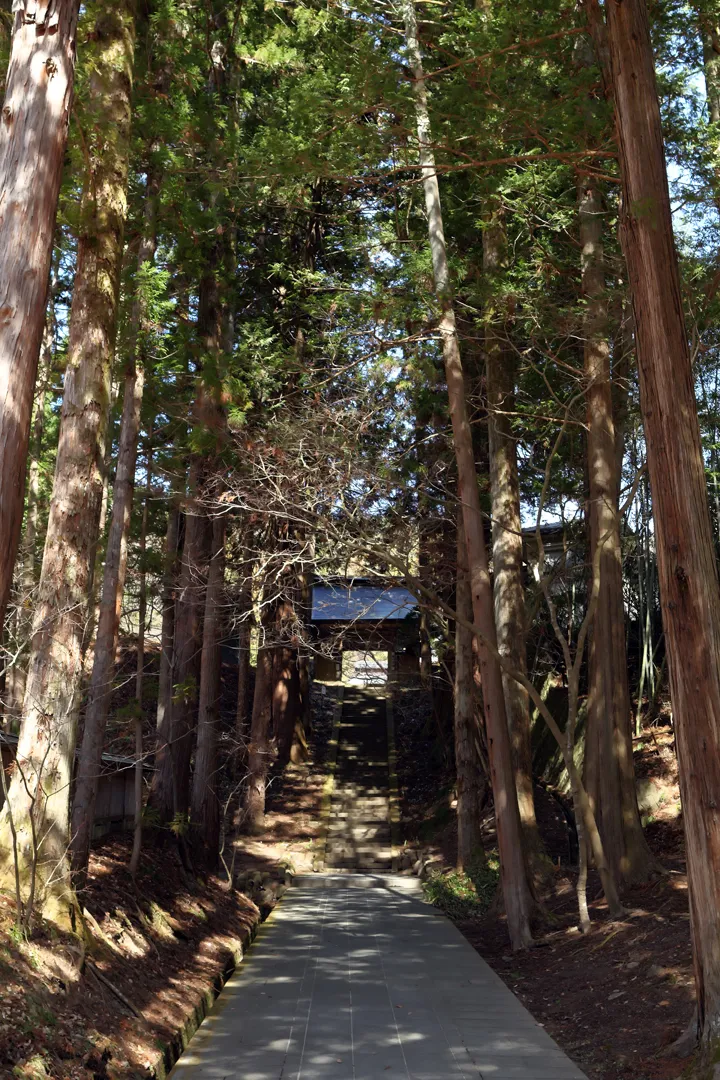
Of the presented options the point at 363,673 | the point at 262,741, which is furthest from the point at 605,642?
the point at 363,673

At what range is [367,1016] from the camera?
24.9 feet

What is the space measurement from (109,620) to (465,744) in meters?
7.57

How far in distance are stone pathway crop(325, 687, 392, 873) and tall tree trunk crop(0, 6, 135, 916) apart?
13.2 metres

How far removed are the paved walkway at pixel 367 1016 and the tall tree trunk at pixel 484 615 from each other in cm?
90

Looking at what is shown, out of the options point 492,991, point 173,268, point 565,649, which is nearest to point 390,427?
point 173,268

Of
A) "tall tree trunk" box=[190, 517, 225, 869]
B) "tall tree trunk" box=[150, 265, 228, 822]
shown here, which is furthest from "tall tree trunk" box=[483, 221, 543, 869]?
"tall tree trunk" box=[190, 517, 225, 869]

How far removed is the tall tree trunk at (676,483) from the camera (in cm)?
575

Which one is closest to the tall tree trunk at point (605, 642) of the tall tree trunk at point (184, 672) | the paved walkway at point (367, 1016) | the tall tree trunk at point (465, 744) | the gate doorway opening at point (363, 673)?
the paved walkway at point (367, 1016)

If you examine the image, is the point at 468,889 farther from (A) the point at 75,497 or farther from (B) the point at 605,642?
(A) the point at 75,497

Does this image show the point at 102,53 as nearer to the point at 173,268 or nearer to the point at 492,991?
the point at 173,268

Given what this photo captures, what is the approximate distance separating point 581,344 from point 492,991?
7952mm

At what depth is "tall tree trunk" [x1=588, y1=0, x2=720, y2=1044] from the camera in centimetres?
575

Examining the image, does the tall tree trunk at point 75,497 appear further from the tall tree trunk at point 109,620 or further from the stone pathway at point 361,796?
the stone pathway at point 361,796

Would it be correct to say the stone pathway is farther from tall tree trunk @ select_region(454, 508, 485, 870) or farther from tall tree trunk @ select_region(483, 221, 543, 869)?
tall tree trunk @ select_region(483, 221, 543, 869)
